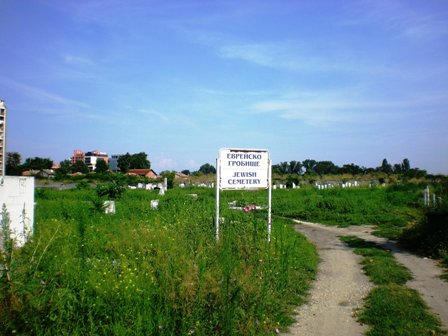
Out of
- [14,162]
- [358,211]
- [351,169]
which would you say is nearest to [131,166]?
[14,162]

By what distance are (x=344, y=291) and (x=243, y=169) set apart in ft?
11.5

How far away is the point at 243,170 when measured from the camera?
9141mm

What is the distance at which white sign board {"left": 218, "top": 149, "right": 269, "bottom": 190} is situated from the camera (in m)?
8.88

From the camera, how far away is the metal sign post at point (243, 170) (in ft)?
29.0

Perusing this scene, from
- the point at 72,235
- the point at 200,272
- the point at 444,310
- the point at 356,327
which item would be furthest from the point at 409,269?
the point at 72,235

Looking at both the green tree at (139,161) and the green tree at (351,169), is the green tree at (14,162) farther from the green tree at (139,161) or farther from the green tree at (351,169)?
the green tree at (351,169)

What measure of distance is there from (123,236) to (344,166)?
3488 inches

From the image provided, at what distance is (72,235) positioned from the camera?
788 centimetres

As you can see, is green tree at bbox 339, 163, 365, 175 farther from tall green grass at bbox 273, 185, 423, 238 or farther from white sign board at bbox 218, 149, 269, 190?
white sign board at bbox 218, 149, 269, 190

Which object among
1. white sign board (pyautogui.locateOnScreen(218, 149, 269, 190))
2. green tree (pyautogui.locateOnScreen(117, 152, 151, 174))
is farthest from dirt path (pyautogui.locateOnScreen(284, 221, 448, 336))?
green tree (pyautogui.locateOnScreen(117, 152, 151, 174))

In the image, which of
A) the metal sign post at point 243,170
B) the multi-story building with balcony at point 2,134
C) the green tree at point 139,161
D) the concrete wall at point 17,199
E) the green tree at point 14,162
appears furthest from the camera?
the green tree at point 139,161

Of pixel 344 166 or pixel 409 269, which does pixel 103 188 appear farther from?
pixel 344 166

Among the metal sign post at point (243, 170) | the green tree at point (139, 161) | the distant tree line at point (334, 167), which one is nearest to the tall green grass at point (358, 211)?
the metal sign post at point (243, 170)

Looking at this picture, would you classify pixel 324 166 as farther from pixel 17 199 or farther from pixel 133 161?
pixel 17 199
